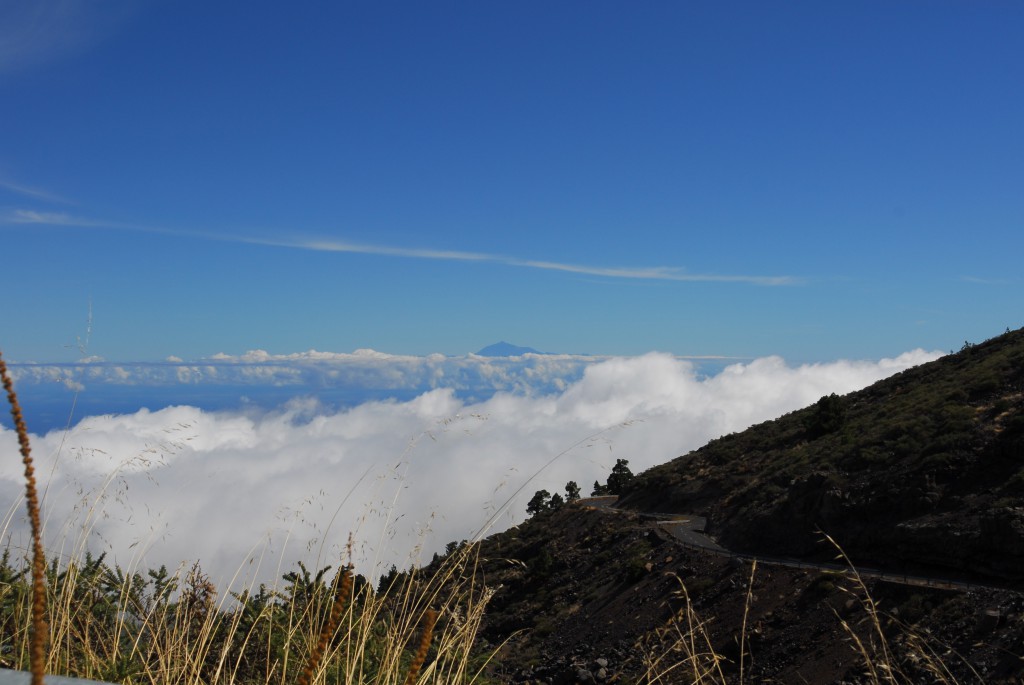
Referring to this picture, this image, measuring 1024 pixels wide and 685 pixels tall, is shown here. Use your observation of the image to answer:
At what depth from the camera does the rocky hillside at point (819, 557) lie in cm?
1666

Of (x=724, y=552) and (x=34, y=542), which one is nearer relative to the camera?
(x=34, y=542)

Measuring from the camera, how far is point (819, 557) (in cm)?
2473

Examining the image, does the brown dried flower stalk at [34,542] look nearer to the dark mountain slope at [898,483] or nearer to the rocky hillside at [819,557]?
the rocky hillside at [819,557]

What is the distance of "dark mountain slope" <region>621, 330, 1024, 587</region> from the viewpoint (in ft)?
68.2

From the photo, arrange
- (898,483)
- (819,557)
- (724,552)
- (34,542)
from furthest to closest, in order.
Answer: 1. (724,552)
2. (898,483)
3. (819,557)
4. (34,542)

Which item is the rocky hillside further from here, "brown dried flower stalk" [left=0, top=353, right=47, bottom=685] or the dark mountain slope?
"brown dried flower stalk" [left=0, top=353, right=47, bottom=685]

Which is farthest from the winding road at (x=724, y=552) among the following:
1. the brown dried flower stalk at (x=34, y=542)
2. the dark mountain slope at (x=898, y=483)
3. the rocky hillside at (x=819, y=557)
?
the brown dried flower stalk at (x=34, y=542)

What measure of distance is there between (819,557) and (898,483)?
12.3 ft

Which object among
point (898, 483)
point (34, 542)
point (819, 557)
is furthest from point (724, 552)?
point (34, 542)

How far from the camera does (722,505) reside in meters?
35.4

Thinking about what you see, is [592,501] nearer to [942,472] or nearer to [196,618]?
[942,472]

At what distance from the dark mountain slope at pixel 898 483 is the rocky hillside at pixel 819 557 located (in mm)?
67

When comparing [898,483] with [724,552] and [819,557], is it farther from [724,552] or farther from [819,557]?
[724,552]

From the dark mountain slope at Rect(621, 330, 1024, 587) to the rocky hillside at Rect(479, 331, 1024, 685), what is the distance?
0.07 metres
